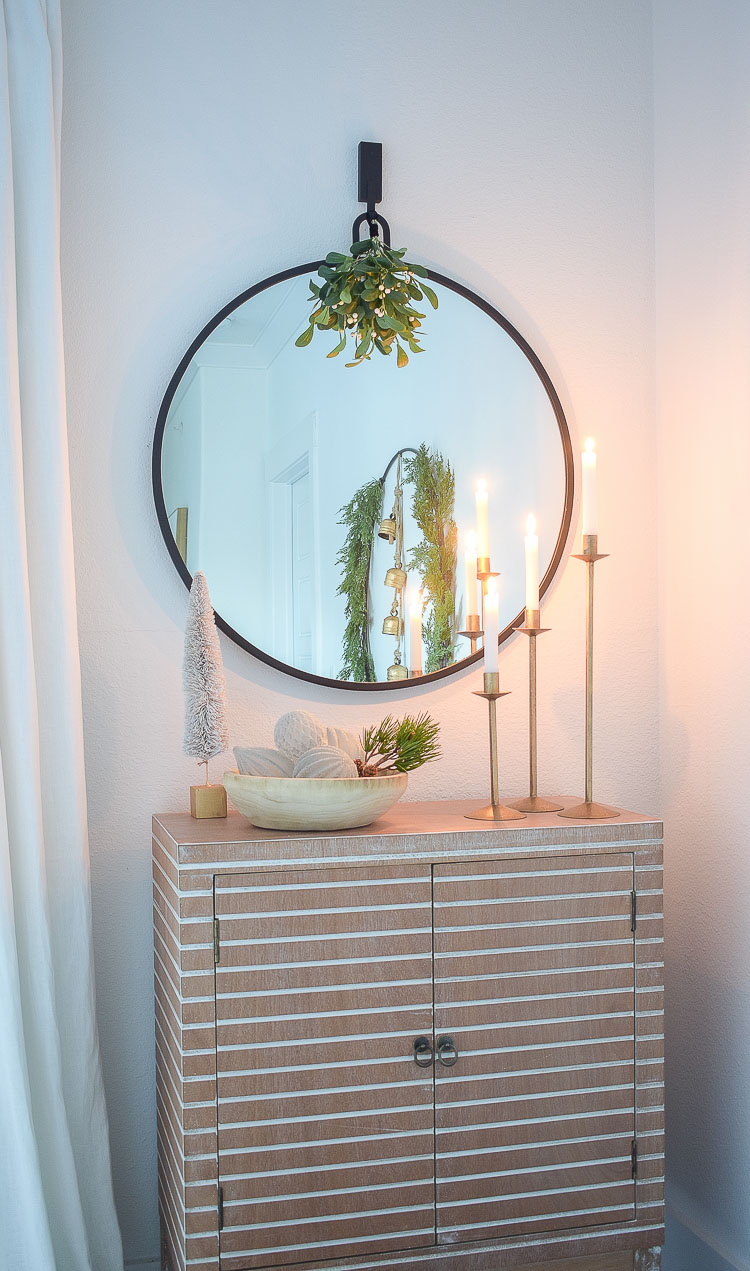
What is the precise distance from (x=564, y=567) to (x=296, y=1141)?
114 cm

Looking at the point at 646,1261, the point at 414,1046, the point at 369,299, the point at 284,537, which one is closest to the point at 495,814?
the point at 414,1046

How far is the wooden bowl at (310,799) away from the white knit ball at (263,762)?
0.13ft

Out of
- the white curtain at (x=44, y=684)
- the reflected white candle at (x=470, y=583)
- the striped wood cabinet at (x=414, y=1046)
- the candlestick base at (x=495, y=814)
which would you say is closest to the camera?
the striped wood cabinet at (x=414, y=1046)

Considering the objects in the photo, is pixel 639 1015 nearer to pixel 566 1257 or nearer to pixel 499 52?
pixel 566 1257

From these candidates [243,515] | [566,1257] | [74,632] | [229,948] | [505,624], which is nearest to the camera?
[229,948]

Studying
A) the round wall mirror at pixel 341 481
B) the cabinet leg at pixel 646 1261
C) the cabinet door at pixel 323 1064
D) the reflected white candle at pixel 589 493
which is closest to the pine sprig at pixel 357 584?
the round wall mirror at pixel 341 481

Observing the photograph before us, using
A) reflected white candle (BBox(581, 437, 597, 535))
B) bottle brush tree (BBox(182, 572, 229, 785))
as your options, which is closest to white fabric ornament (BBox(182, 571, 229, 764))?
bottle brush tree (BBox(182, 572, 229, 785))

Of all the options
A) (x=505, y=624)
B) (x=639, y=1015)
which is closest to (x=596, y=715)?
(x=505, y=624)

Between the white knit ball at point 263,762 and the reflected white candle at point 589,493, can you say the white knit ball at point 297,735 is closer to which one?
the white knit ball at point 263,762

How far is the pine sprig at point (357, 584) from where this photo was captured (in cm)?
190

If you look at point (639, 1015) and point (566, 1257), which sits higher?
point (639, 1015)

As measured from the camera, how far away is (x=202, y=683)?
5.51ft

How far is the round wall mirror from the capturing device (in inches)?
73.2

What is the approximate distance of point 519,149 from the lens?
2062 mm
